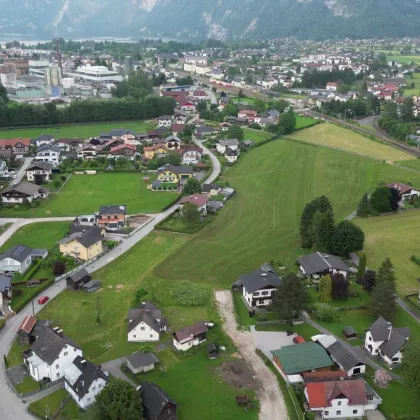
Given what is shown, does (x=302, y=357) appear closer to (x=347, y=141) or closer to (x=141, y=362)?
(x=141, y=362)

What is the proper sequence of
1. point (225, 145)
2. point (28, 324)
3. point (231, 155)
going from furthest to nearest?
point (225, 145)
point (231, 155)
point (28, 324)

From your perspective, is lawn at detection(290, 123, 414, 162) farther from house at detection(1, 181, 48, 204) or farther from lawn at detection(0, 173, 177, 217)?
house at detection(1, 181, 48, 204)

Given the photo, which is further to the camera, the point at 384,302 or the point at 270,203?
the point at 270,203

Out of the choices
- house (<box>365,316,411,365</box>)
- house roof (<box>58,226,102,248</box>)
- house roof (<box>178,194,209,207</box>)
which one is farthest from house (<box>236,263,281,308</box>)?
house roof (<box>178,194,209,207</box>)

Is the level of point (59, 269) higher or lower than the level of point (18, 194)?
higher

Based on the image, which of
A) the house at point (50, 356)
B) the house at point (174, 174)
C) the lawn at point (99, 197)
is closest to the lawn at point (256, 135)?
the house at point (174, 174)

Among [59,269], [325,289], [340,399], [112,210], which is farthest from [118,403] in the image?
→ [112,210]

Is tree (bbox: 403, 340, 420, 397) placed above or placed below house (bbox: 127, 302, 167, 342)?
above

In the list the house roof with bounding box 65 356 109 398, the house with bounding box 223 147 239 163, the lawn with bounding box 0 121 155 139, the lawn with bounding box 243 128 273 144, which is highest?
the house roof with bounding box 65 356 109 398
